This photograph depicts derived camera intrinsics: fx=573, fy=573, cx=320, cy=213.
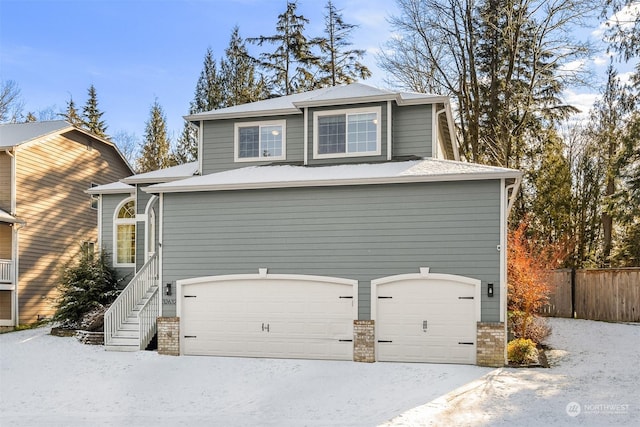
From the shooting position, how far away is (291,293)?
13.5 metres

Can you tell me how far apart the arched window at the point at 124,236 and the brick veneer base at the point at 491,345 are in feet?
37.6

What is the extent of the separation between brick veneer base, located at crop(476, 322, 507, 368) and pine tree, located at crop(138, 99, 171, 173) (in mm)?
25324

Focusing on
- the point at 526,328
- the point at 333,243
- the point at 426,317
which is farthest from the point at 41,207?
the point at 526,328

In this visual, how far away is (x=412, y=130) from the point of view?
14742mm

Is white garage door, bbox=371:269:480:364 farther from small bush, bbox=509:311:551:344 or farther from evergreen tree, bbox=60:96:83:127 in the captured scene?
evergreen tree, bbox=60:96:83:127

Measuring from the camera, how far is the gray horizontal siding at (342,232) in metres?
12.5

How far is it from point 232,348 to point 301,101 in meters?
6.47

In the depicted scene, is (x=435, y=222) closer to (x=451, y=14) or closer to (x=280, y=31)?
(x=451, y=14)

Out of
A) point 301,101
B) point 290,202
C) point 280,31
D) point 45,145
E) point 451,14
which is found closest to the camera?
point 290,202

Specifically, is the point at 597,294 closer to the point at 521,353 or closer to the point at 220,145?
the point at 521,353

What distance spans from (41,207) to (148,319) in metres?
9.58

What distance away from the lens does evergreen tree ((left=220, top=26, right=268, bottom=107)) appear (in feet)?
95.0

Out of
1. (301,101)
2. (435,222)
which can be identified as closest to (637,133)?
(435,222)
